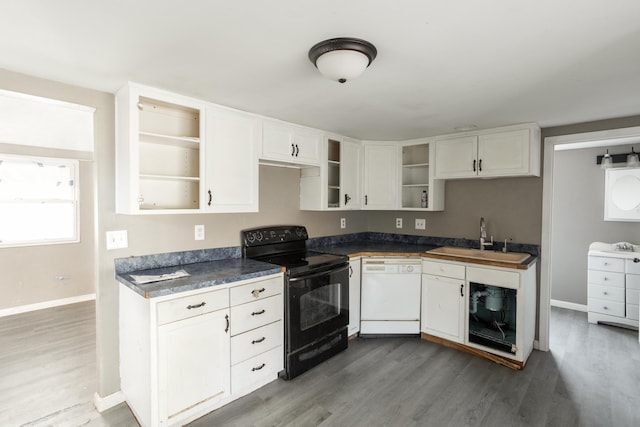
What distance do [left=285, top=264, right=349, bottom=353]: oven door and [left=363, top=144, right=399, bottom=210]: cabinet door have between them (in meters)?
1.10

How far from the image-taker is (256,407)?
2197 millimetres

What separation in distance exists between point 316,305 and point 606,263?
344cm

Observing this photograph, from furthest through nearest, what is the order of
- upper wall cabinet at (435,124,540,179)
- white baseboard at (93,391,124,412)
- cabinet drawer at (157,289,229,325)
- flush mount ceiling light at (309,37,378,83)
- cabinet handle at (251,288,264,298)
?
1. upper wall cabinet at (435,124,540,179)
2. cabinet handle at (251,288,264,298)
3. white baseboard at (93,391,124,412)
4. cabinet drawer at (157,289,229,325)
5. flush mount ceiling light at (309,37,378,83)

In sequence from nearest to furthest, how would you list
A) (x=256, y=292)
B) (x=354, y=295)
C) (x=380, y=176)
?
(x=256, y=292), (x=354, y=295), (x=380, y=176)

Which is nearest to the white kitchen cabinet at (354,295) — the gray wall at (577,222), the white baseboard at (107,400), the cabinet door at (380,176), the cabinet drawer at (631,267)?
the cabinet door at (380,176)

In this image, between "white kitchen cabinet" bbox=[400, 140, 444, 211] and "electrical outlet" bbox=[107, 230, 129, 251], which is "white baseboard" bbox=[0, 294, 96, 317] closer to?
"electrical outlet" bbox=[107, 230, 129, 251]

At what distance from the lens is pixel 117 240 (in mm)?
2227

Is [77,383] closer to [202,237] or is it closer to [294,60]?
[202,237]

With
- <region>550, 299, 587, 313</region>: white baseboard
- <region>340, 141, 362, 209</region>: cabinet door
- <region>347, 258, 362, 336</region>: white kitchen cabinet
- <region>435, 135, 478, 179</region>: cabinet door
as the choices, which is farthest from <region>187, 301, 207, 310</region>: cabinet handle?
<region>550, 299, 587, 313</region>: white baseboard

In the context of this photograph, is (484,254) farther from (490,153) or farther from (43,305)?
(43,305)

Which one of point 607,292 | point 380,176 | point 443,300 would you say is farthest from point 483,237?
point 607,292

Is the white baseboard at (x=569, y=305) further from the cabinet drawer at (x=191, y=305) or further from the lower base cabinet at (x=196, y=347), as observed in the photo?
the cabinet drawer at (x=191, y=305)

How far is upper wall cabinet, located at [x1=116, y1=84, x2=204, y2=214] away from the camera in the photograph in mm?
2072

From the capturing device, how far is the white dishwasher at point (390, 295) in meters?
3.29
